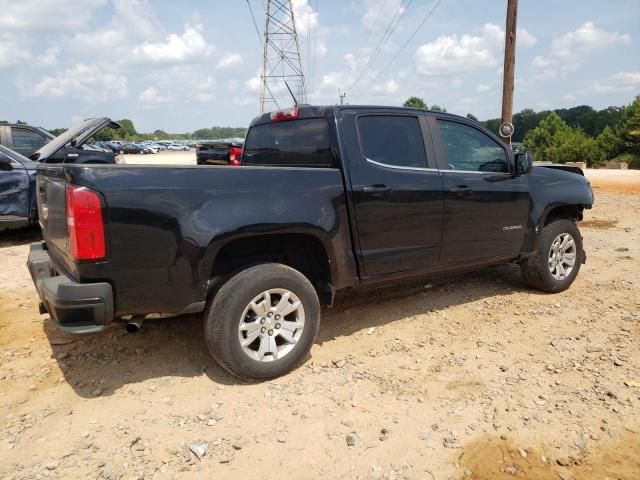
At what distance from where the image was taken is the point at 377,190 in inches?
148

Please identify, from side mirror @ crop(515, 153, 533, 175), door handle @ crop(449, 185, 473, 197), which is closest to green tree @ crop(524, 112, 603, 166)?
side mirror @ crop(515, 153, 533, 175)

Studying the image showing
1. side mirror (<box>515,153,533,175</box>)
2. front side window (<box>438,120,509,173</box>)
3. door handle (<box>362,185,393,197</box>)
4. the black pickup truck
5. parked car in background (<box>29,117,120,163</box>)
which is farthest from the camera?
parked car in background (<box>29,117,120,163</box>)

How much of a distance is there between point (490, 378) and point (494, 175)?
1.98 meters

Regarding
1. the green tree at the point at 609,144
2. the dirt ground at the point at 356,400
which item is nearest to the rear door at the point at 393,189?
the dirt ground at the point at 356,400

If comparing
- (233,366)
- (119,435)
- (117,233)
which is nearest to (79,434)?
(119,435)

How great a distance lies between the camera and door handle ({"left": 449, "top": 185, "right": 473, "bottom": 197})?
13.8ft

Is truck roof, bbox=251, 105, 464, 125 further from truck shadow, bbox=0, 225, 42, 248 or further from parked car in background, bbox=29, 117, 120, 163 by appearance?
truck shadow, bbox=0, 225, 42, 248

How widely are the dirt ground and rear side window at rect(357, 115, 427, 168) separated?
4.75 feet

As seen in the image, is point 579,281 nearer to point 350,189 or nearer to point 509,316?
point 509,316

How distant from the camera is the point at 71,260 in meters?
2.88

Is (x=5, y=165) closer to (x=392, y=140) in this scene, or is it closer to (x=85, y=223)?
(x=85, y=223)

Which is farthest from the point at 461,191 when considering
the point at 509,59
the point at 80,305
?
the point at 509,59

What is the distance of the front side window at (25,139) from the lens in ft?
31.0

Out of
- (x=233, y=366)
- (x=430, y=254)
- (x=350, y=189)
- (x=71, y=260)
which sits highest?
(x=350, y=189)
